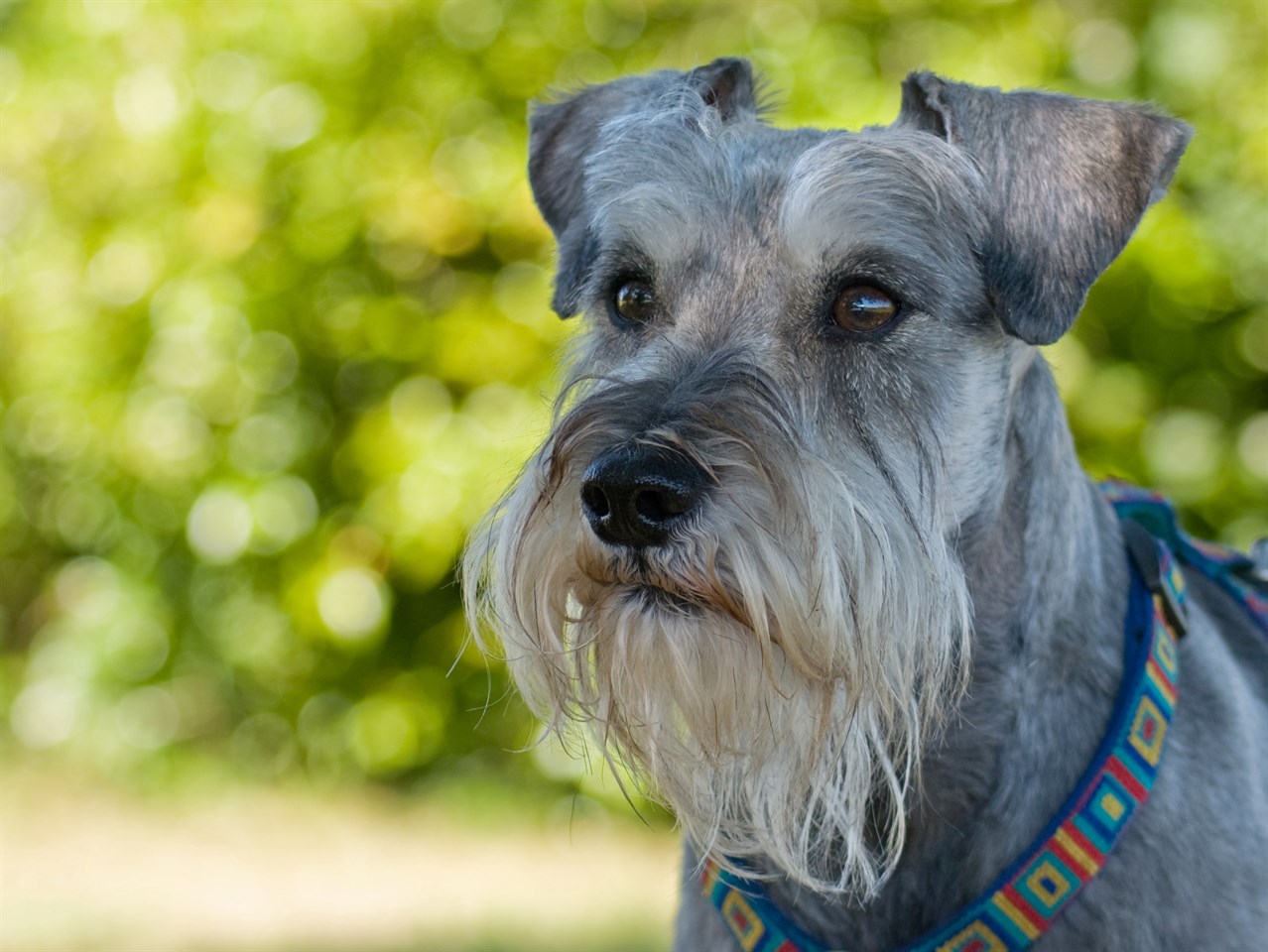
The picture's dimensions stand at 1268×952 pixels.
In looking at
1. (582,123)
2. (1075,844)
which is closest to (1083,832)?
(1075,844)

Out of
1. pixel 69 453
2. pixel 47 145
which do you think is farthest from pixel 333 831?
pixel 47 145

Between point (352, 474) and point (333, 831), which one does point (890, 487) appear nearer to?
point (352, 474)

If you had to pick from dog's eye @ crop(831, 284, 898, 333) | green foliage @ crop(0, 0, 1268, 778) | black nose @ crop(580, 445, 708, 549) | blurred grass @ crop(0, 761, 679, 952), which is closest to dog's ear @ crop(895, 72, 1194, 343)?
dog's eye @ crop(831, 284, 898, 333)

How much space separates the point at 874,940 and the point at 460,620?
304 cm

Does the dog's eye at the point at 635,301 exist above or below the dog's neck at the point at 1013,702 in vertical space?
above

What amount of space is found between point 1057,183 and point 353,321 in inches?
123

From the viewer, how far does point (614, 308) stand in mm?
2613

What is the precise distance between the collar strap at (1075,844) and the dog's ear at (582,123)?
3.95 feet

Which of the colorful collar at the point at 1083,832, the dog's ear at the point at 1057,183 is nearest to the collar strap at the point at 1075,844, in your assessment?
the colorful collar at the point at 1083,832

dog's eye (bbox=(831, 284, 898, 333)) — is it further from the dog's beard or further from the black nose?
the black nose

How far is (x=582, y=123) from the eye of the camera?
301 cm

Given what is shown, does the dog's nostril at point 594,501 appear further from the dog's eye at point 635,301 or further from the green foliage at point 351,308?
the green foliage at point 351,308

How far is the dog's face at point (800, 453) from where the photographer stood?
2021 mm

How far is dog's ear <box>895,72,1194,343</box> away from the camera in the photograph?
7.48 feet
